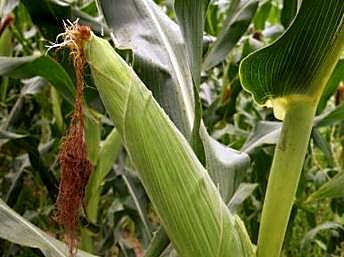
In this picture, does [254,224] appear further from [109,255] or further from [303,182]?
[109,255]

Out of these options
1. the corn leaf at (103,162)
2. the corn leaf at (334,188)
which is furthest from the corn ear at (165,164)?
the corn leaf at (103,162)

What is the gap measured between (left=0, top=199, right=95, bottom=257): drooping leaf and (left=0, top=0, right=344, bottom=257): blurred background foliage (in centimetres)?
11

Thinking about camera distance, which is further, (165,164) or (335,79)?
(335,79)

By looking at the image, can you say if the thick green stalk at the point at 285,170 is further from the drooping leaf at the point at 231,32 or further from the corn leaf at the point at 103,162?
the corn leaf at the point at 103,162

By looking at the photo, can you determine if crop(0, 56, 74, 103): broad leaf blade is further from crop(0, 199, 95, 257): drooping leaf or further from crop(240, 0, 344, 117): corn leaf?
crop(240, 0, 344, 117): corn leaf

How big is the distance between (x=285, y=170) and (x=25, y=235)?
1.30 ft

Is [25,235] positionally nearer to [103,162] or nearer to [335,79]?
[103,162]

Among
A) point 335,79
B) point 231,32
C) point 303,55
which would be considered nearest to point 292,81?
point 303,55

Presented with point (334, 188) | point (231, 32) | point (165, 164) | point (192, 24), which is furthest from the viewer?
point (231, 32)

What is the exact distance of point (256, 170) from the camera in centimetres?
179

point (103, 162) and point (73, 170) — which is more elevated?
point (73, 170)

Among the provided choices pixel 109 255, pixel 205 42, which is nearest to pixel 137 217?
pixel 109 255

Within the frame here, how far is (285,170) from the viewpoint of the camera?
30.9 inches

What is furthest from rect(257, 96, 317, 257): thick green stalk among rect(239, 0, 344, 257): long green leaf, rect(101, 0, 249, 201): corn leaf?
rect(101, 0, 249, 201): corn leaf
